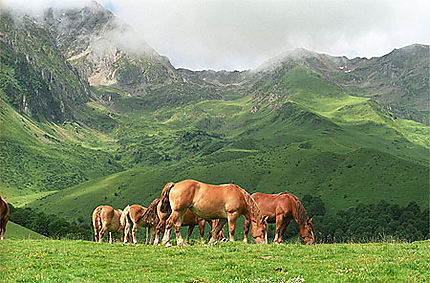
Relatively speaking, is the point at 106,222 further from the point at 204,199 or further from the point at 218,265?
the point at 218,265

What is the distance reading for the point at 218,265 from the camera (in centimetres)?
1580

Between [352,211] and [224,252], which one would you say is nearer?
[224,252]

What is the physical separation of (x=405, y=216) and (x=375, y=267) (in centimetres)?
14840

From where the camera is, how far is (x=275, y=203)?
28984mm

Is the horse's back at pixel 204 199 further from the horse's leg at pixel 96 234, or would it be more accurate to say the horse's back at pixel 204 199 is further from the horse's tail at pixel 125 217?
the horse's leg at pixel 96 234

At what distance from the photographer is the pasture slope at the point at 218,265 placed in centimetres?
1355

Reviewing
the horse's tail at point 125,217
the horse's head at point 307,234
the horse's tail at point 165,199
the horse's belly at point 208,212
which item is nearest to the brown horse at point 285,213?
the horse's head at point 307,234

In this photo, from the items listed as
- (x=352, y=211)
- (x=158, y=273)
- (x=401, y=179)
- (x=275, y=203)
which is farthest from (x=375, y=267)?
(x=401, y=179)

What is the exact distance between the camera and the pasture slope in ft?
44.4

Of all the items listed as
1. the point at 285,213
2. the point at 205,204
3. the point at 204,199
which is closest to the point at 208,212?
the point at 205,204

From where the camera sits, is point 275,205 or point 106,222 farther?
point 106,222

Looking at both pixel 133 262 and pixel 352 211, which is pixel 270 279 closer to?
pixel 133 262

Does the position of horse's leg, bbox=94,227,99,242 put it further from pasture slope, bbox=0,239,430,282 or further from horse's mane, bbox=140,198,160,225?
pasture slope, bbox=0,239,430,282

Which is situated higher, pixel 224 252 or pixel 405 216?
pixel 224 252
